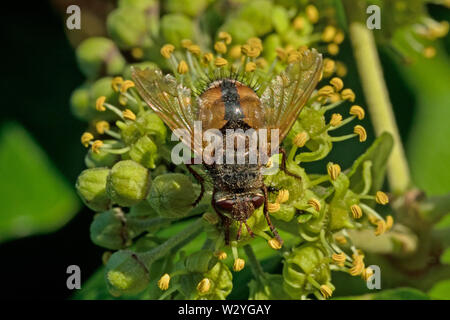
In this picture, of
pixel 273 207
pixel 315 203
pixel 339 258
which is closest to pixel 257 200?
pixel 273 207

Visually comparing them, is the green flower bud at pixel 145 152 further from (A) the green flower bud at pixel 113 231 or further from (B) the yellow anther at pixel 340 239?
(B) the yellow anther at pixel 340 239

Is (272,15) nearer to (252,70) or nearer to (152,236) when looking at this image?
(252,70)

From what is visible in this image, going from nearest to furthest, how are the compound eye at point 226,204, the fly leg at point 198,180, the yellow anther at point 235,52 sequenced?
the compound eye at point 226,204 → the fly leg at point 198,180 → the yellow anther at point 235,52

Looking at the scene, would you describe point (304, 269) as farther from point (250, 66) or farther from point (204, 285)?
point (250, 66)

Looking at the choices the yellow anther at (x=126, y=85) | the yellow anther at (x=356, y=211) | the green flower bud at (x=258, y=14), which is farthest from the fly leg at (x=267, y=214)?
the green flower bud at (x=258, y=14)

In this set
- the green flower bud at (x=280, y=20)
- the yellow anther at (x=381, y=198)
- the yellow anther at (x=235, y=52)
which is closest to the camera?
the yellow anther at (x=381, y=198)

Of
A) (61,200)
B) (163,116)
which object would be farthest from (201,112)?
(61,200)
